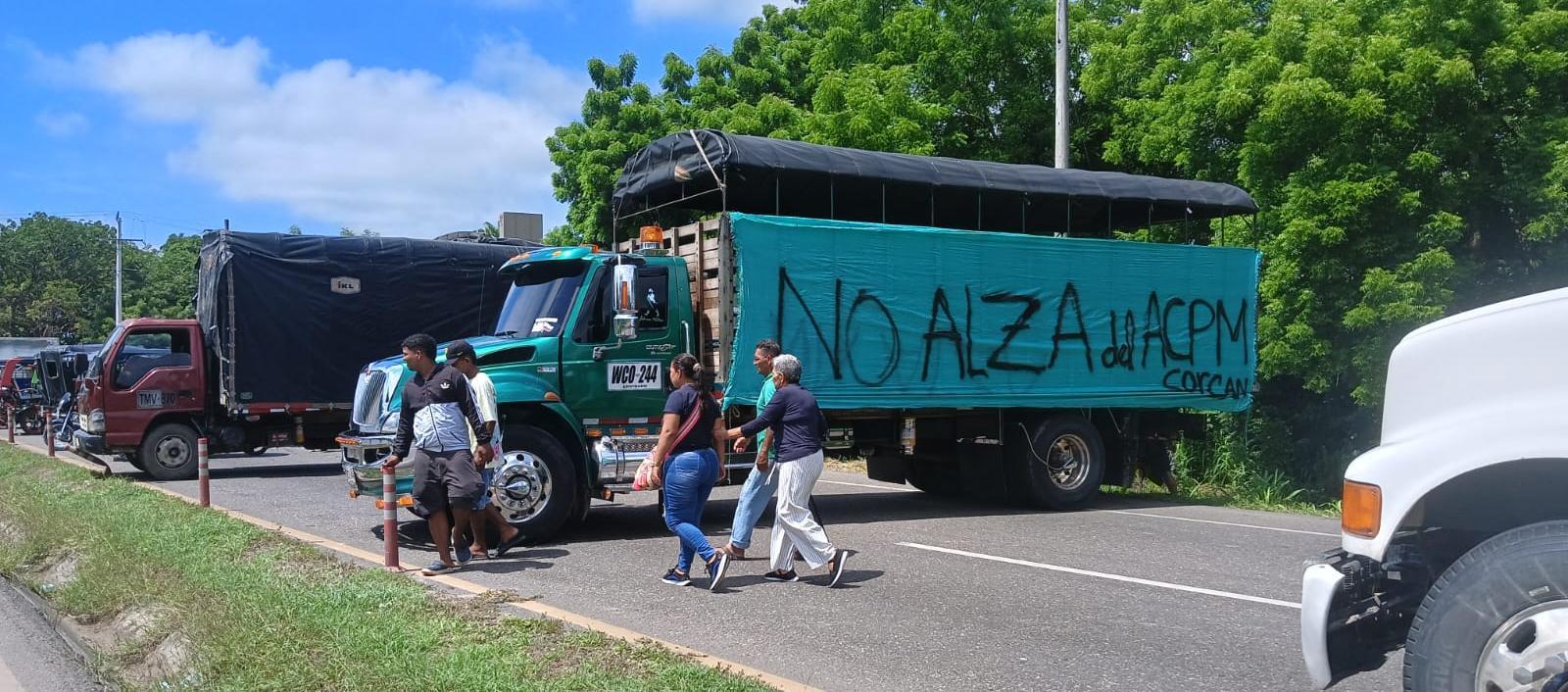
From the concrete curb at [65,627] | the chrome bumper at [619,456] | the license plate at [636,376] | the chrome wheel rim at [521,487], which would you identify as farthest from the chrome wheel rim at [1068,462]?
the concrete curb at [65,627]

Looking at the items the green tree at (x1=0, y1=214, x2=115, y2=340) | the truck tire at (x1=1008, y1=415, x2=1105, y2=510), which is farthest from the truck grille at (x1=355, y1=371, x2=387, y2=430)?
the green tree at (x1=0, y1=214, x2=115, y2=340)

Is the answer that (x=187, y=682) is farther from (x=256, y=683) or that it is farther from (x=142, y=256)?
(x=142, y=256)

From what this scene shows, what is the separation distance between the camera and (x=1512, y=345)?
3570 millimetres

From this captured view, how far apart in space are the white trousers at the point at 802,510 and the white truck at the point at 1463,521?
4.25 meters

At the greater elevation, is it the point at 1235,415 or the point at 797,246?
the point at 797,246

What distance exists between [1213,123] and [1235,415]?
4840 mm

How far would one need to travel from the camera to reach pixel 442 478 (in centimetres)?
836

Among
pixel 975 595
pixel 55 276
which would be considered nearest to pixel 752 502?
pixel 975 595

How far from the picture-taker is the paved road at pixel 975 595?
5.95 metres

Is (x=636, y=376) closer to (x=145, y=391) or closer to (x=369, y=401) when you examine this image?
(x=369, y=401)

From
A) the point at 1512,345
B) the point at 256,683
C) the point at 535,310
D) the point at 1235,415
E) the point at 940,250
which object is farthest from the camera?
the point at 1235,415

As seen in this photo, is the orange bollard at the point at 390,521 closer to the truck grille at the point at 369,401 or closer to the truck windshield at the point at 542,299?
the truck grille at the point at 369,401

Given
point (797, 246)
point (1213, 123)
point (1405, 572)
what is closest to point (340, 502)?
point (797, 246)

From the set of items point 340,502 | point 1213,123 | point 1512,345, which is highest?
point 1213,123
